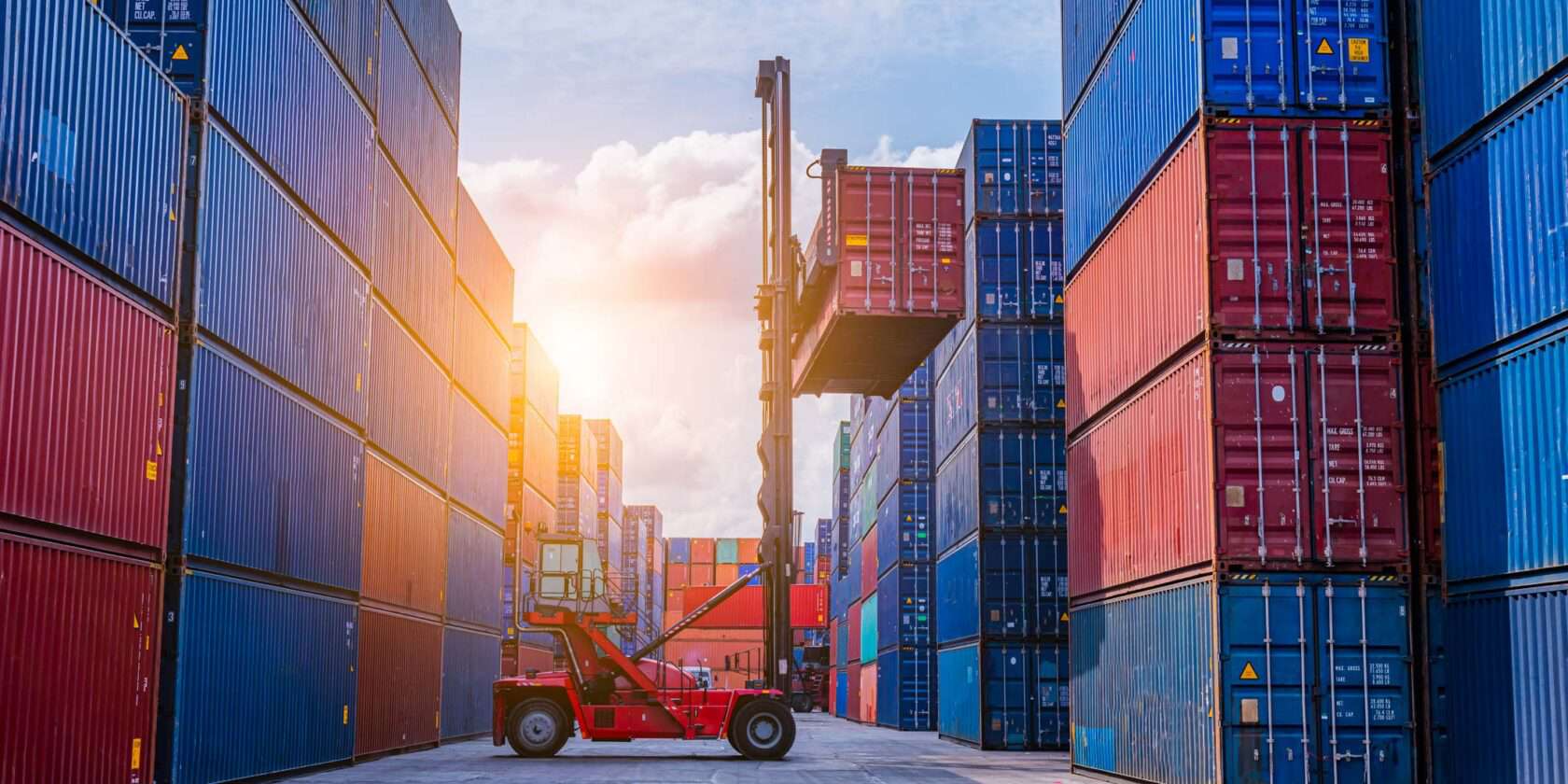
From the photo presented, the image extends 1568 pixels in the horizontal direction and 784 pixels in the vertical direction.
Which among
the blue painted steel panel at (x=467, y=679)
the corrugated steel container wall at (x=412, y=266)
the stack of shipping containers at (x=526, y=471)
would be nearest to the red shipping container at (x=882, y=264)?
the corrugated steel container wall at (x=412, y=266)

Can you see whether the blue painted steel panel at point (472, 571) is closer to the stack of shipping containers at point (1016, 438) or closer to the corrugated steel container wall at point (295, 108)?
the corrugated steel container wall at point (295, 108)

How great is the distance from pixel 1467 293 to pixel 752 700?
43.9 ft

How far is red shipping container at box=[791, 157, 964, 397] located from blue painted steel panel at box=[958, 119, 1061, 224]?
461 centimetres

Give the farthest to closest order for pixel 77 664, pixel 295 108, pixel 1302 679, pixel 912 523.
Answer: pixel 912 523, pixel 295 108, pixel 1302 679, pixel 77 664

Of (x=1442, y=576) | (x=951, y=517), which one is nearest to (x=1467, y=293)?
(x=1442, y=576)

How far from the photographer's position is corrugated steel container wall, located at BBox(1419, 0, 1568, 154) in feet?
46.3

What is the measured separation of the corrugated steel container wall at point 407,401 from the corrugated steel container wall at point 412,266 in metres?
0.45

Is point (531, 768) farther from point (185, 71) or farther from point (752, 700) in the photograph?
point (185, 71)

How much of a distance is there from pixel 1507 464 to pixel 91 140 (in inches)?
547

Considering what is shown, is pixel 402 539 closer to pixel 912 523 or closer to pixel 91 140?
pixel 91 140

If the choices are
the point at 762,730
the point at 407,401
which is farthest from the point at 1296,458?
the point at 407,401

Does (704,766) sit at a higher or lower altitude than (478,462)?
lower

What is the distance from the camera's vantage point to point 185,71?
1694 centimetres

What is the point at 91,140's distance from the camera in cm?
1403
